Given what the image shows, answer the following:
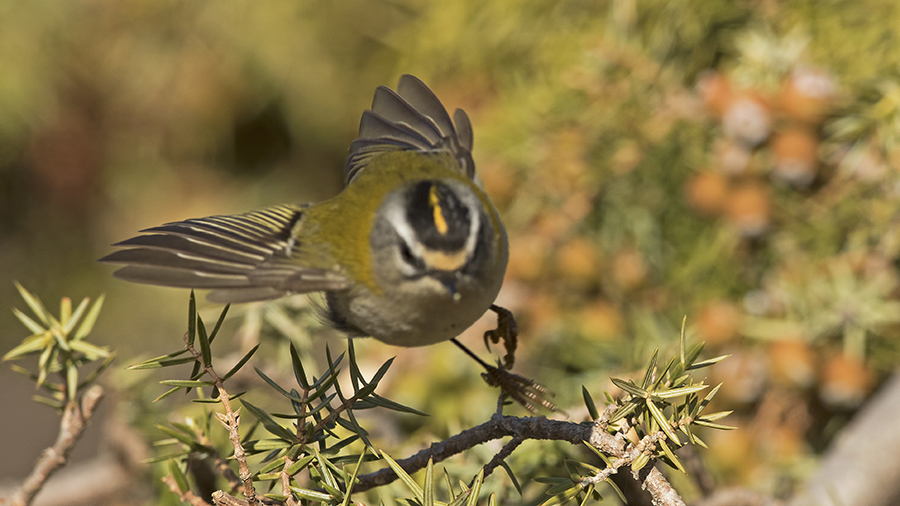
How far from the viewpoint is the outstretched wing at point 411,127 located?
0.97 m

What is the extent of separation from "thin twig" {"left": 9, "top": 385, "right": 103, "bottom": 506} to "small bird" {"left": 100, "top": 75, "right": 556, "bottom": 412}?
14 cm

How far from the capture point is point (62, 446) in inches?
23.9

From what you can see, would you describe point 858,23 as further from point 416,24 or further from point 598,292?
point 416,24

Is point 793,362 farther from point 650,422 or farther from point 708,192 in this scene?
point 650,422

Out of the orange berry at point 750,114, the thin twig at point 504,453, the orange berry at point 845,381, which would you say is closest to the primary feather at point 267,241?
the thin twig at point 504,453

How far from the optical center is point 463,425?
793 mm

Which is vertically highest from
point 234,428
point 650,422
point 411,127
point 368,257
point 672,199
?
point 411,127

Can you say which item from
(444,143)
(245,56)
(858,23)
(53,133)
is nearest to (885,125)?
(858,23)

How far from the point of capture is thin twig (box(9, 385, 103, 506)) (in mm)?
599

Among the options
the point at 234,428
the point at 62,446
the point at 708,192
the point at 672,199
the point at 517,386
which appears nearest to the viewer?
the point at 234,428

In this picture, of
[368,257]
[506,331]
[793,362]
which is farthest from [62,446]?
[793,362]

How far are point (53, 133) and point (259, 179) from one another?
19.7 inches

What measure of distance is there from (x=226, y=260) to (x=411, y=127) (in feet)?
1.36

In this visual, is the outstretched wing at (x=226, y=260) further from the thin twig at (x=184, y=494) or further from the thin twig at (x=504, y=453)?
the thin twig at (x=504, y=453)
